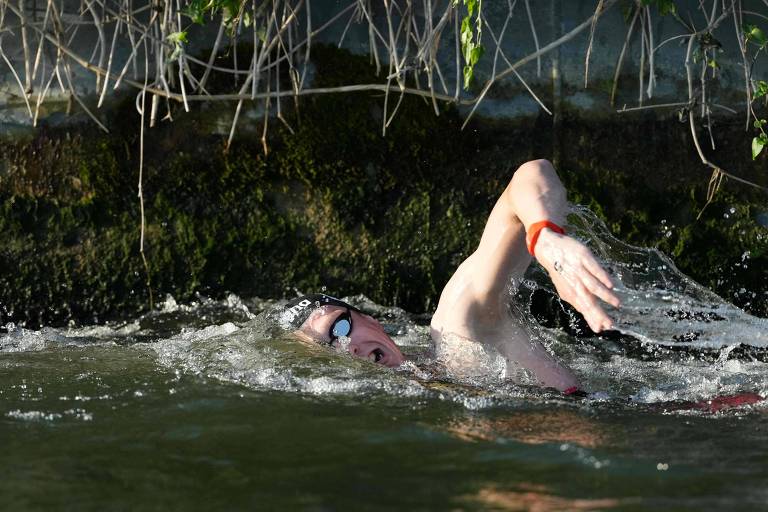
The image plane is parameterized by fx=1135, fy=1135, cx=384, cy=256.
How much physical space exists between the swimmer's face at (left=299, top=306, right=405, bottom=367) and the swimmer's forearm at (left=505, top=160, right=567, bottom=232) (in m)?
0.80

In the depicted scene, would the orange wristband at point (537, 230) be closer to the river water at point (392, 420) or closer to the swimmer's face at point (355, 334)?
the river water at point (392, 420)

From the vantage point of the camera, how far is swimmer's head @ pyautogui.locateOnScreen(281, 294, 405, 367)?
455cm

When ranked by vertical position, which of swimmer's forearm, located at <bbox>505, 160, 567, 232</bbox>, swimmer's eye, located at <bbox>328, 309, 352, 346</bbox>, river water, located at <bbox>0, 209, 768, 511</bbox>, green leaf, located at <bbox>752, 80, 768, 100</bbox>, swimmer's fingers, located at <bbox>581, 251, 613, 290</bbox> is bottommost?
river water, located at <bbox>0, 209, 768, 511</bbox>

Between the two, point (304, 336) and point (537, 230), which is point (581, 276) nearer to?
point (537, 230)

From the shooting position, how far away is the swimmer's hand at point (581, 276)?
3.23m

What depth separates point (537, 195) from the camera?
386 centimetres

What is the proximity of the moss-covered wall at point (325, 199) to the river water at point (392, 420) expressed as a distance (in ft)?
1.35

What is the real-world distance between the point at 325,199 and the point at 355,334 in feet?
4.52

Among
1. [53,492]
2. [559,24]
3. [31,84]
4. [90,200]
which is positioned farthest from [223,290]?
[53,492]

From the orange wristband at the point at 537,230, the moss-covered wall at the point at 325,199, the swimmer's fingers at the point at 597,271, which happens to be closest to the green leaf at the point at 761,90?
the moss-covered wall at the point at 325,199

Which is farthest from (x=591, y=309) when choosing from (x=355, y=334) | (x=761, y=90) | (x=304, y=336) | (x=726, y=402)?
(x=761, y=90)

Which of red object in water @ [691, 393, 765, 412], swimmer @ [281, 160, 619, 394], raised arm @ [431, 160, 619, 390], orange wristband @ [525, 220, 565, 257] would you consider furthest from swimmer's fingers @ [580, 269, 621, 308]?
red object in water @ [691, 393, 765, 412]

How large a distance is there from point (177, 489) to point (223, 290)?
279 cm

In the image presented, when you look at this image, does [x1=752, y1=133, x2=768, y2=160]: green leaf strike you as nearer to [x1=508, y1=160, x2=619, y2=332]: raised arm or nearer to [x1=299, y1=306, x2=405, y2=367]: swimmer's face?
[x1=508, y1=160, x2=619, y2=332]: raised arm
